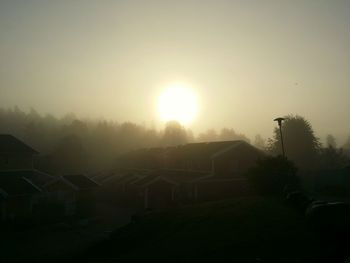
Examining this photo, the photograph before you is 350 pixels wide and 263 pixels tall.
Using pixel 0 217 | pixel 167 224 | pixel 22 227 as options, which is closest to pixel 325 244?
pixel 167 224

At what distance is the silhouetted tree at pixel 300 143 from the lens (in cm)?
6781

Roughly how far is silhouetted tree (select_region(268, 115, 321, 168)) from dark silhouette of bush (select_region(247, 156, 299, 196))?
4402 cm

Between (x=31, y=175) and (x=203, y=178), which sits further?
(x=31, y=175)

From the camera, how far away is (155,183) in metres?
40.5

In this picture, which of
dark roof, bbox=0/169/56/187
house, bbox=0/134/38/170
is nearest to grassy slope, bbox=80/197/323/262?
dark roof, bbox=0/169/56/187

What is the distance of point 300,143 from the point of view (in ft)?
226

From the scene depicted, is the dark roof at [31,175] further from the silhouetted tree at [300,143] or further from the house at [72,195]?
the silhouetted tree at [300,143]

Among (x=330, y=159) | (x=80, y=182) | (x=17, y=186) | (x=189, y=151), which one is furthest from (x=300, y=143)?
(x=17, y=186)

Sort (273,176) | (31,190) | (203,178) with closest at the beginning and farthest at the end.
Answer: (273,176) < (31,190) < (203,178)

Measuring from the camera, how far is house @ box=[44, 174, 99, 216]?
37375 millimetres

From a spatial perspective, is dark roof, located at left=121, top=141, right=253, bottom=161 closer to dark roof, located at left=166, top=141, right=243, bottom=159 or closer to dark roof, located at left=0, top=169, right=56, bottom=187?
dark roof, located at left=166, top=141, right=243, bottom=159

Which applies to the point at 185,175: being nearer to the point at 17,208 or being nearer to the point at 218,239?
the point at 17,208

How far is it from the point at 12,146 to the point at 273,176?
29332 mm

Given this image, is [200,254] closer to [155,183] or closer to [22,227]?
[22,227]
